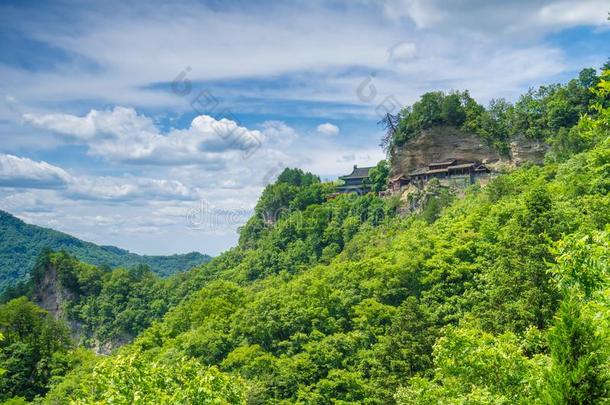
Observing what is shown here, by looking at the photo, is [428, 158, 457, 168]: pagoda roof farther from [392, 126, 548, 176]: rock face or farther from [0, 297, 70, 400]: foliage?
[0, 297, 70, 400]: foliage

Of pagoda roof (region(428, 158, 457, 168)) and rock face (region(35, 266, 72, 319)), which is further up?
pagoda roof (region(428, 158, 457, 168))

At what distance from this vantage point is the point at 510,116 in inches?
2522

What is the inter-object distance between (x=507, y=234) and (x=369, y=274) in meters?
14.6

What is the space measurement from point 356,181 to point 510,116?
28.3 m

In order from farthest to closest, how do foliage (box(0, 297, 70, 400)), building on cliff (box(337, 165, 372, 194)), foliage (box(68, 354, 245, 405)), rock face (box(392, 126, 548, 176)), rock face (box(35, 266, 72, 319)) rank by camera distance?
rock face (box(35, 266, 72, 319)) < building on cliff (box(337, 165, 372, 194)) < rock face (box(392, 126, 548, 176)) < foliage (box(0, 297, 70, 400)) < foliage (box(68, 354, 245, 405))

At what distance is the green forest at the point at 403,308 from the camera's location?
464 inches

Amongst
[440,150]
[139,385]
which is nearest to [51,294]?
[440,150]

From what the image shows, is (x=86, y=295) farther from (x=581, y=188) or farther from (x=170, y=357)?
(x=581, y=188)

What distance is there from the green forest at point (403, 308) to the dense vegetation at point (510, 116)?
213 millimetres

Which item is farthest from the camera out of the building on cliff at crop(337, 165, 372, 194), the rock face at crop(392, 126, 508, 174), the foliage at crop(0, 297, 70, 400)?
the building on cliff at crop(337, 165, 372, 194)

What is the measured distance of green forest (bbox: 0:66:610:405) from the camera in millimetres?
11789

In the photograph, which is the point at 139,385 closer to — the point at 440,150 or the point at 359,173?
the point at 440,150

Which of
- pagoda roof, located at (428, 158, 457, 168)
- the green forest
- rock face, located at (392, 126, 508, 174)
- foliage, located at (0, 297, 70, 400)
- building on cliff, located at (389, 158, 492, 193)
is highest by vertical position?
rock face, located at (392, 126, 508, 174)

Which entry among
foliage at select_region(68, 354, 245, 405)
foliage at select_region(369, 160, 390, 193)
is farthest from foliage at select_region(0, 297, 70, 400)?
foliage at select_region(369, 160, 390, 193)
